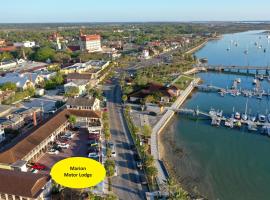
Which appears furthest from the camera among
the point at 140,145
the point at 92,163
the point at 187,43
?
the point at 187,43

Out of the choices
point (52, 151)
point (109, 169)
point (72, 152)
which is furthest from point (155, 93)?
point (109, 169)

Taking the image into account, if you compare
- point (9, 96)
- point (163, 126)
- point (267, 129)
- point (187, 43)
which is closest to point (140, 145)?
point (163, 126)

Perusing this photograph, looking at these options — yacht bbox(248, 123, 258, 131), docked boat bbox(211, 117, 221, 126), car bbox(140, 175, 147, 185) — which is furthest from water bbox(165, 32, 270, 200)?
car bbox(140, 175, 147, 185)

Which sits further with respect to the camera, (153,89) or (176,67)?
(176,67)

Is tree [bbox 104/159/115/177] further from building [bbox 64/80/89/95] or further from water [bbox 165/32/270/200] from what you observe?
building [bbox 64/80/89/95]

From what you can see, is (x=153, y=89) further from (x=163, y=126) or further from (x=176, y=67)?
(x=176, y=67)

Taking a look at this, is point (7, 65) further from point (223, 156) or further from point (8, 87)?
point (223, 156)

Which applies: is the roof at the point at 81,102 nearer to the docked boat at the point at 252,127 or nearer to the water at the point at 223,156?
the water at the point at 223,156
